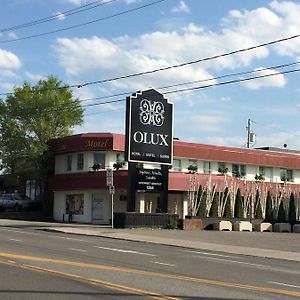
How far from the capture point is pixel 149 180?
36875mm

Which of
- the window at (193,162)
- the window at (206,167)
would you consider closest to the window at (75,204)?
the window at (193,162)

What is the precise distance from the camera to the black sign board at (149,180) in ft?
120

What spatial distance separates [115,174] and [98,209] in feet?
13.0

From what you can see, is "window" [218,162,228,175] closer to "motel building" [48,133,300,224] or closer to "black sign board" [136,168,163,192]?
"motel building" [48,133,300,224]

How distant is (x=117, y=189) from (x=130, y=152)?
37.4 feet

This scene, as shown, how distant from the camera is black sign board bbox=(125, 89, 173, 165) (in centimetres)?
3609

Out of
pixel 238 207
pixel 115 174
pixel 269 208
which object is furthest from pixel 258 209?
pixel 115 174

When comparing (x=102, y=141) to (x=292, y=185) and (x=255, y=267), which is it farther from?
(x=255, y=267)

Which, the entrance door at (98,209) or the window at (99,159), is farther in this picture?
the window at (99,159)

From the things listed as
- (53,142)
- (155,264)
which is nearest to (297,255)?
(155,264)

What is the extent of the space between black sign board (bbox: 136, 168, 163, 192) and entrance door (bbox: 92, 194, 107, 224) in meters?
11.4

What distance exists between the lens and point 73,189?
161 ft

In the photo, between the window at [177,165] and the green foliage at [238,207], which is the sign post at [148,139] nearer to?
the green foliage at [238,207]

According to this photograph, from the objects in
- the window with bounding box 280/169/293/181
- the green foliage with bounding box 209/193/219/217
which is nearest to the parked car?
the green foliage with bounding box 209/193/219/217
